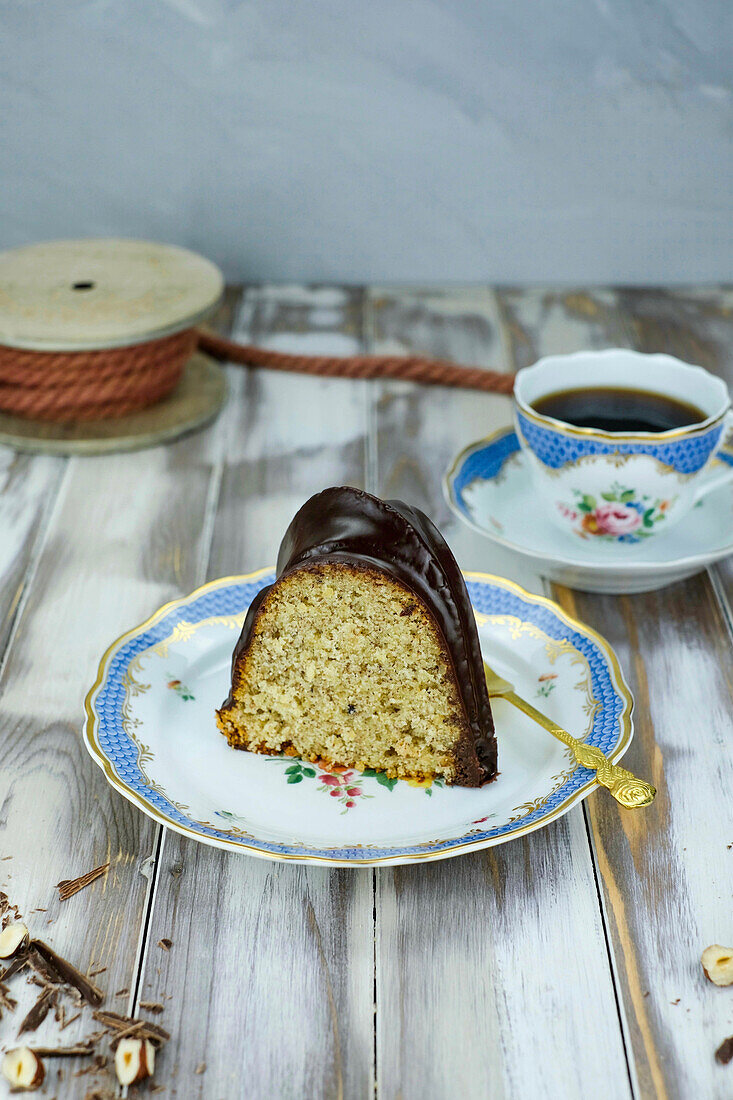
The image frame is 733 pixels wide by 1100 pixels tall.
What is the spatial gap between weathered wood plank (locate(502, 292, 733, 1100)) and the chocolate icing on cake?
0.12 meters

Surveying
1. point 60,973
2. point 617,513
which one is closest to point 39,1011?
point 60,973

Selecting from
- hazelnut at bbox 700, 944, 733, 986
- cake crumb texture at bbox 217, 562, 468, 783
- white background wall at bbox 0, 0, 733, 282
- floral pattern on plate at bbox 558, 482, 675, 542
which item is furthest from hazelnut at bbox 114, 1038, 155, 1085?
white background wall at bbox 0, 0, 733, 282

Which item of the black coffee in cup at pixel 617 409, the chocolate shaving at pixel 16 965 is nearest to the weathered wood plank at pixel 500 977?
the chocolate shaving at pixel 16 965

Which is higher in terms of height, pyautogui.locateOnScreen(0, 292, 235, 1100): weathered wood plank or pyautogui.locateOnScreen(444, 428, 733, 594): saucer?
pyautogui.locateOnScreen(444, 428, 733, 594): saucer

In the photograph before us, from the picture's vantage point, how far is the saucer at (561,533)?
3.51 feet

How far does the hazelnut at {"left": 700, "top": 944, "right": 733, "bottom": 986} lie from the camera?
72 centimetres

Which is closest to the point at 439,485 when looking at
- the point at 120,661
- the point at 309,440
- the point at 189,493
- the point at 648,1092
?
the point at 309,440

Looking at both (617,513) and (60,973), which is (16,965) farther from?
(617,513)

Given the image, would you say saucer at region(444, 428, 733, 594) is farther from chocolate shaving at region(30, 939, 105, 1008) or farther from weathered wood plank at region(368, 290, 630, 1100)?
chocolate shaving at region(30, 939, 105, 1008)

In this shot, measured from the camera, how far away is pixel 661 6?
172 cm

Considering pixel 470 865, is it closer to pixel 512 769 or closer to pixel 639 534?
pixel 512 769

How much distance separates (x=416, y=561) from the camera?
0.82 m

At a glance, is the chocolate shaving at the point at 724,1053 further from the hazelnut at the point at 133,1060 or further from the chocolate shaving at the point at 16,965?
the chocolate shaving at the point at 16,965

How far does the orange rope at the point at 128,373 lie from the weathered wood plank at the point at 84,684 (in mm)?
99
